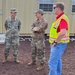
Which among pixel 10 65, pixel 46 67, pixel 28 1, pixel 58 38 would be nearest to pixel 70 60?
pixel 46 67

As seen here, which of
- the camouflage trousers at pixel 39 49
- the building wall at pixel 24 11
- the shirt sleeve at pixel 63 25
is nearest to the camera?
the shirt sleeve at pixel 63 25

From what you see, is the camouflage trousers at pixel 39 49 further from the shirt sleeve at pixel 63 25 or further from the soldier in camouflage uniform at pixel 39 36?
the shirt sleeve at pixel 63 25

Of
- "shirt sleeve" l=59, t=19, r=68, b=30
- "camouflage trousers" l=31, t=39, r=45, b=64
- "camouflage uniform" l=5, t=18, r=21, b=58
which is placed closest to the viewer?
"shirt sleeve" l=59, t=19, r=68, b=30

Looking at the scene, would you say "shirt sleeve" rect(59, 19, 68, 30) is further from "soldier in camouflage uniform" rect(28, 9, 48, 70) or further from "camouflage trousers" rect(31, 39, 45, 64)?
"camouflage trousers" rect(31, 39, 45, 64)

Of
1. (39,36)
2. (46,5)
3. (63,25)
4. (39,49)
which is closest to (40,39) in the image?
(39,36)

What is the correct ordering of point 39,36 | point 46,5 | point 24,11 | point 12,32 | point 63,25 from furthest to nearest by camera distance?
1. point 46,5
2. point 24,11
3. point 12,32
4. point 39,36
5. point 63,25

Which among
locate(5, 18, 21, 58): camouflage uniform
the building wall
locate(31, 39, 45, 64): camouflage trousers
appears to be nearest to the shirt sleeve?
locate(31, 39, 45, 64): camouflage trousers

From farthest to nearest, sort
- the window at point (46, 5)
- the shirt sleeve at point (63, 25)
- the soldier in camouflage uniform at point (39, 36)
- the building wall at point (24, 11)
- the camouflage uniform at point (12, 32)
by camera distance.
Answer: the window at point (46, 5) < the building wall at point (24, 11) < the camouflage uniform at point (12, 32) < the soldier in camouflage uniform at point (39, 36) < the shirt sleeve at point (63, 25)

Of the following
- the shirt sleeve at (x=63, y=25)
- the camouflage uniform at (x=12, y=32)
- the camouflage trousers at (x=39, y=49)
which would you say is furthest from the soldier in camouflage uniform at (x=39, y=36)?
the shirt sleeve at (x=63, y=25)

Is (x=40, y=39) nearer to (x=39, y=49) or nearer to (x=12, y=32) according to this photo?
(x=39, y=49)

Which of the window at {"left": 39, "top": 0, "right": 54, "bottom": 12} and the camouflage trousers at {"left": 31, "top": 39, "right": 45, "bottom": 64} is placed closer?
the camouflage trousers at {"left": 31, "top": 39, "right": 45, "bottom": 64}

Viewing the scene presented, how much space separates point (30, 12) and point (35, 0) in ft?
1.91

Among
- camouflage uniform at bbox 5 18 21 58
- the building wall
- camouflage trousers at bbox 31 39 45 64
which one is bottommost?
camouflage trousers at bbox 31 39 45 64

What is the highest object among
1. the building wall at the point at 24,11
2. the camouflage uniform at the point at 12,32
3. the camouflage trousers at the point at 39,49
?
the building wall at the point at 24,11
